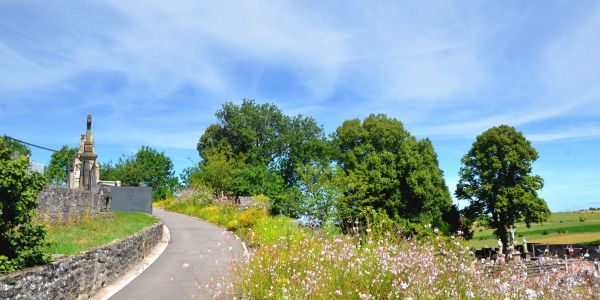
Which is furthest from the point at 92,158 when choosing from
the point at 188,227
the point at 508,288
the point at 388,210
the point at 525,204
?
the point at 525,204

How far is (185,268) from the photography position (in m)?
14.4

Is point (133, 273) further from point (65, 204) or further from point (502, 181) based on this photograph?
point (502, 181)

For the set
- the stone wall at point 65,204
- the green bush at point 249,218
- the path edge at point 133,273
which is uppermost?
the stone wall at point 65,204

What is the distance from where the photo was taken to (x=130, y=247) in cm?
1453

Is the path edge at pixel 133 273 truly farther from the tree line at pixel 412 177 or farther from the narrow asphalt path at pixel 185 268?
the tree line at pixel 412 177

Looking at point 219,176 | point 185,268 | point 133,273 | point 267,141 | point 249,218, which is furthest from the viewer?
point 267,141

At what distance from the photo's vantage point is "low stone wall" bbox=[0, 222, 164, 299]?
318 inches

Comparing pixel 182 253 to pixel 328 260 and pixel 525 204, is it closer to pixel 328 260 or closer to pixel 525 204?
pixel 328 260

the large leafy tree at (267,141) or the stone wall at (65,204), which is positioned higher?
the large leafy tree at (267,141)

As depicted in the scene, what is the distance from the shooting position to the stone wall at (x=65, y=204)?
1594cm

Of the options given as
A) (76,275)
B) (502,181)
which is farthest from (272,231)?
(502,181)

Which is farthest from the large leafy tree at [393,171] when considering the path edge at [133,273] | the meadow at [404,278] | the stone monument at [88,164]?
the meadow at [404,278]

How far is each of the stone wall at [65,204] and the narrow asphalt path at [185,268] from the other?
4.10m

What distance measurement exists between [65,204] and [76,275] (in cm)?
858
